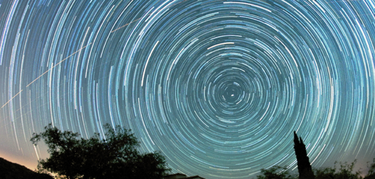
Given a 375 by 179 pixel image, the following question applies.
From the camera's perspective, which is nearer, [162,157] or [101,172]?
[101,172]

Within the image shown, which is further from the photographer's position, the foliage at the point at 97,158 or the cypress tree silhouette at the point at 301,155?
the cypress tree silhouette at the point at 301,155

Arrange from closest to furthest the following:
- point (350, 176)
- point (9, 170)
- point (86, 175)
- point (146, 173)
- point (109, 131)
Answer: point (86, 175)
point (146, 173)
point (109, 131)
point (350, 176)
point (9, 170)

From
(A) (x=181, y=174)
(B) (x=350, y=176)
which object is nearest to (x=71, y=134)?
(A) (x=181, y=174)

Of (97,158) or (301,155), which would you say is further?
(301,155)

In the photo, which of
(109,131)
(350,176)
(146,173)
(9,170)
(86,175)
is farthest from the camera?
(9,170)

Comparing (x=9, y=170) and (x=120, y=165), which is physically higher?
(x=9, y=170)

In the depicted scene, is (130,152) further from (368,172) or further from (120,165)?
(368,172)

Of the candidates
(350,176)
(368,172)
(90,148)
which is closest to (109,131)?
(90,148)

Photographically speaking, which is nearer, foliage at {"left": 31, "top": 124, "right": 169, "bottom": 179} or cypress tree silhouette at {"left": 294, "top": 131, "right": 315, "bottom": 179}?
foliage at {"left": 31, "top": 124, "right": 169, "bottom": 179}

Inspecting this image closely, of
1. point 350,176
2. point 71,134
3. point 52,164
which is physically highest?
point 71,134
